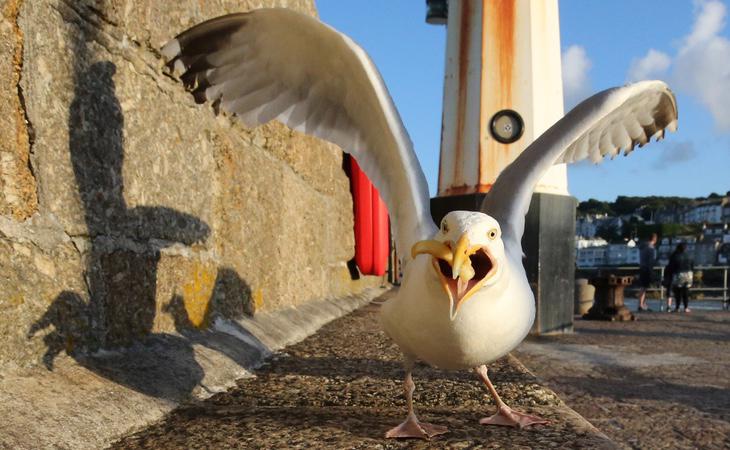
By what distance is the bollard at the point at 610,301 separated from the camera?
6.81 metres

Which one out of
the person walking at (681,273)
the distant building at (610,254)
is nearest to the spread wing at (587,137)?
the person walking at (681,273)

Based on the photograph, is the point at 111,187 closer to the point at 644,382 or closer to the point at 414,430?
the point at 414,430

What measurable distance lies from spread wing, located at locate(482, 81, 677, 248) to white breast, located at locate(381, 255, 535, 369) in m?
0.34

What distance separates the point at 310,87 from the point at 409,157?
54cm

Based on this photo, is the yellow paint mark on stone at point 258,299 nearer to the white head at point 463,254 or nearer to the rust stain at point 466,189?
the white head at point 463,254

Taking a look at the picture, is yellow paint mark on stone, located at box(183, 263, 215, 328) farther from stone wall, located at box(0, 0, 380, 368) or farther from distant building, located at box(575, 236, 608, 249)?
distant building, located at box(575, 236, 608, 249)

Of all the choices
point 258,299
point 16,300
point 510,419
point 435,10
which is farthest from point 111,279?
point 435,10

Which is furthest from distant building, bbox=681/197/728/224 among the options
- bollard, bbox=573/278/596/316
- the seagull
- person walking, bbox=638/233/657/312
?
the seagull

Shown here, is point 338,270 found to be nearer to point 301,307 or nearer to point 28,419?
point 301,307

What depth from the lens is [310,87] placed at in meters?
2.26

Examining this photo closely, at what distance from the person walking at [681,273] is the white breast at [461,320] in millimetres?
8794

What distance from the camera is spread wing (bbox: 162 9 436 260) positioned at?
1.93 metres

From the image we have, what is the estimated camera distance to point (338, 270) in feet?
17.7

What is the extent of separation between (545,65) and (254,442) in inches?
152
